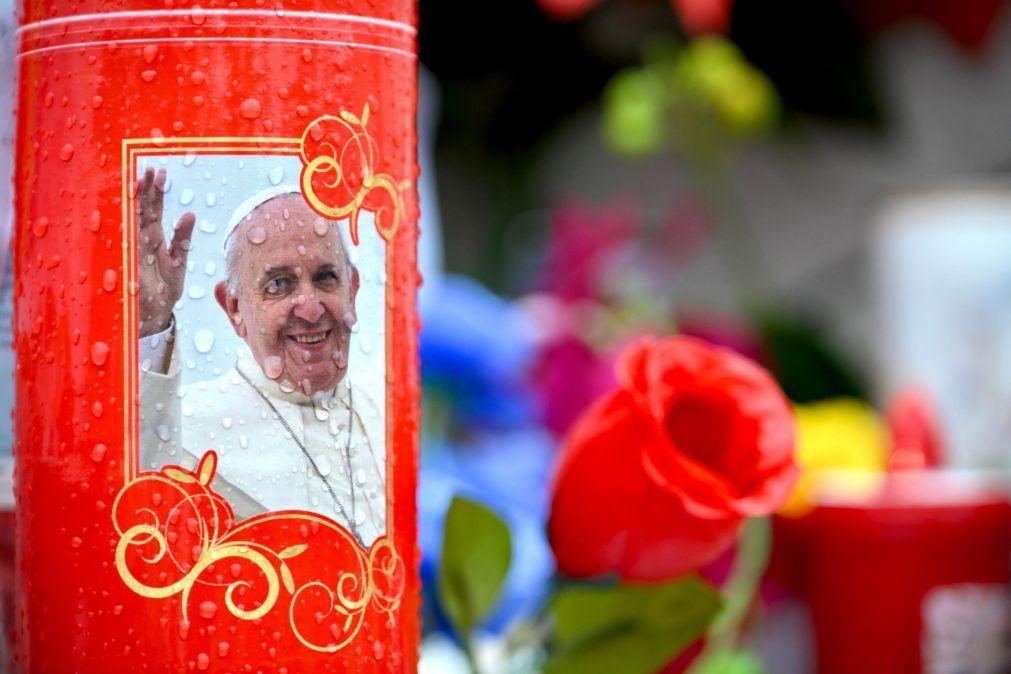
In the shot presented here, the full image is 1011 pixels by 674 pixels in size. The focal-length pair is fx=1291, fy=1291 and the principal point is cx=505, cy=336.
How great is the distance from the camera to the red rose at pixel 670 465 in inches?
15.1

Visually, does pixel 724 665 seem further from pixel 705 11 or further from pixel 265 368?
pixel 705 11

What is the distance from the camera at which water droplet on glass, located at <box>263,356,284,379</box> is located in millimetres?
312

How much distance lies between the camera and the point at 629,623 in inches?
16.3

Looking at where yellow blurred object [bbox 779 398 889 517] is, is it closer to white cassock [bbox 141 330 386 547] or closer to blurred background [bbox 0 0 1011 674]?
blurred background [bbox 0 0 1011 674]

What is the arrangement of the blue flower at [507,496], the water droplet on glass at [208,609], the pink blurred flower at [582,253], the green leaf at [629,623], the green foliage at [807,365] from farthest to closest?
the green foliage at [807,365] < the pink blurred flower at [582,253] < the blue flower at [507,496] < the green leaf at [629,623] < the water droplet on glass at [208,609]

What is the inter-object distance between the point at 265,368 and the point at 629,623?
165 millimetres

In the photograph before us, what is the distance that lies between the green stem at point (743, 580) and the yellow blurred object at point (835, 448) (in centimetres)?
4

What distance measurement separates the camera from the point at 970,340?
0.73 metres

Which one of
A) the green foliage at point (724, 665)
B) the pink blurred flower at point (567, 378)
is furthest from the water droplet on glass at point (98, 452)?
the pink blurred flower at point (567, 378)

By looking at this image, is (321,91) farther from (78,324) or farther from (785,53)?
(785,53)

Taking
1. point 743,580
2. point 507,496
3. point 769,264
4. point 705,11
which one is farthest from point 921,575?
point 769,264

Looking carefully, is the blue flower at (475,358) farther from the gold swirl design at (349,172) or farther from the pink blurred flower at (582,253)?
the gold swirl design at (349,172)

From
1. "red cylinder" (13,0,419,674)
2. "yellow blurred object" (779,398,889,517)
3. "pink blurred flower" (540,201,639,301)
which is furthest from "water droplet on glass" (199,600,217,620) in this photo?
"pink blurred flower" (540,201,639,301)

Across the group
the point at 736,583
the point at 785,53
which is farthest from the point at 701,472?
the point at 785,53
